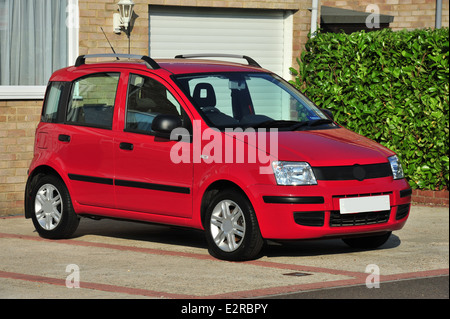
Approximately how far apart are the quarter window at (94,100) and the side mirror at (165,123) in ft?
2.96

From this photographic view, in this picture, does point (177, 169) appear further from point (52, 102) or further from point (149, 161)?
point (52, 102)

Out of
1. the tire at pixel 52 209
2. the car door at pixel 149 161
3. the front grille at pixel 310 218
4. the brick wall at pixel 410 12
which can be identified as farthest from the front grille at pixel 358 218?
the brick wall at pixel 410 12

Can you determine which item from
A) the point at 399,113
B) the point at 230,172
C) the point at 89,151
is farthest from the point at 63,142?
the point at 399,113

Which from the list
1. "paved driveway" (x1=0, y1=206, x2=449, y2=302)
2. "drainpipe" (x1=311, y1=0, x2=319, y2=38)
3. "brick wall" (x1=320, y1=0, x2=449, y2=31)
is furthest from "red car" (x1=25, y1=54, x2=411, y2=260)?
"brick wall" (x1=320, y1=0, x2=449, y2=31)

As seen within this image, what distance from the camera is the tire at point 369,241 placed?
1005 centimetres

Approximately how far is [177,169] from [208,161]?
38cm

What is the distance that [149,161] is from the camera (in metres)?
9.80

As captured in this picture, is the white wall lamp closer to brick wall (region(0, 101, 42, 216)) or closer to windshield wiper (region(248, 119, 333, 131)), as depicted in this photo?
brick wall (region(0, 101, 42, 216))

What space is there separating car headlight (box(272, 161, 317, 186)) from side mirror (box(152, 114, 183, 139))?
3.63 ft

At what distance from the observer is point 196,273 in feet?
28.5

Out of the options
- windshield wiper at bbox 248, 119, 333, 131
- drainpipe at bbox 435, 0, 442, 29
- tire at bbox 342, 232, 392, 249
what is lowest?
tire at bbox 342, 232, 392, 249

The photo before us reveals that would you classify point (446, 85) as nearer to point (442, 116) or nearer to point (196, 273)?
point (442, 116)

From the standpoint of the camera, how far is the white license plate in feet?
29.6

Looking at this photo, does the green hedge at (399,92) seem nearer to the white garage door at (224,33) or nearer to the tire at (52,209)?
the white garage door at (224,33)
